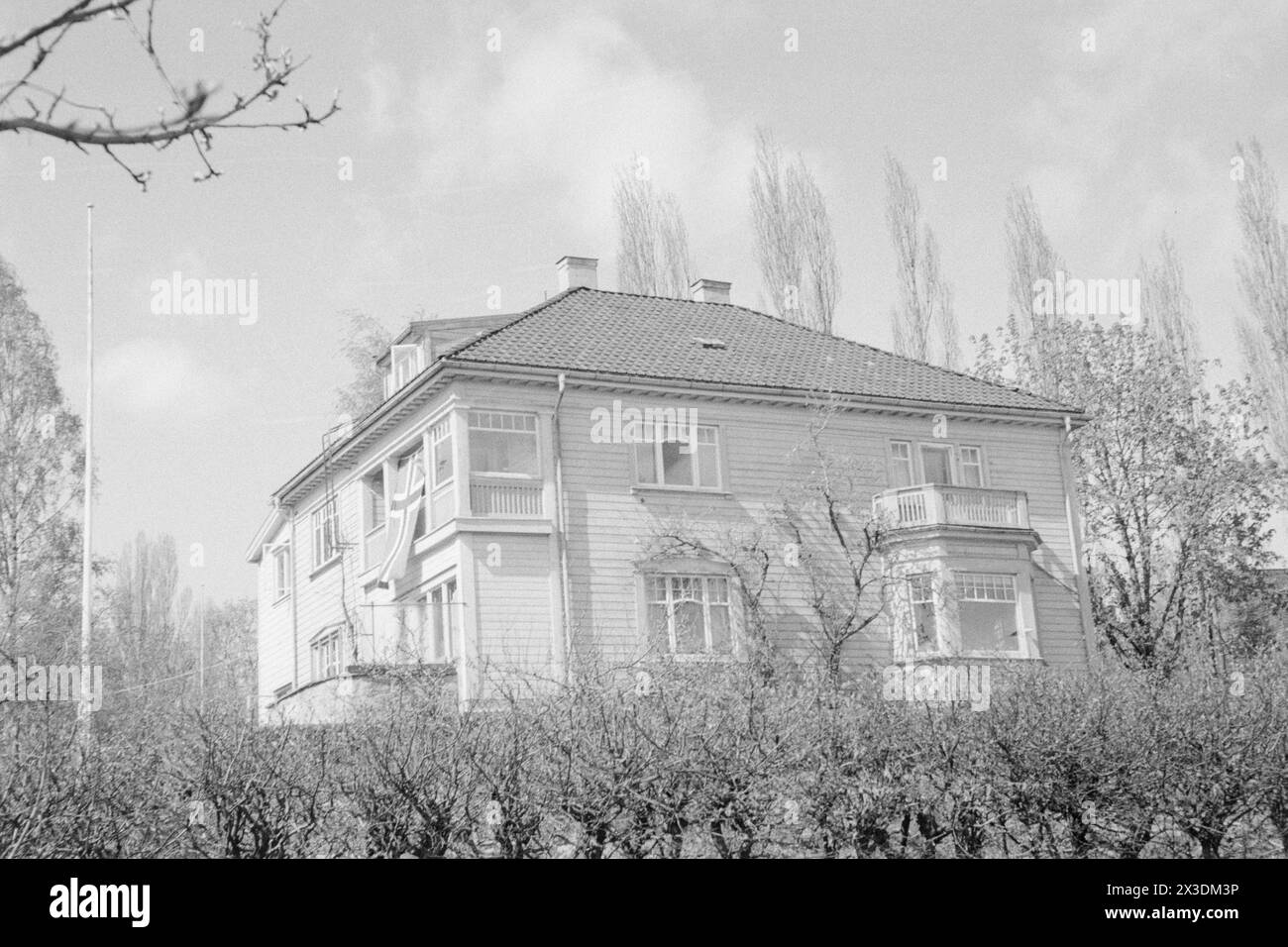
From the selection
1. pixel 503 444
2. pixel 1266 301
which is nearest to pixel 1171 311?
pixel 1266 301

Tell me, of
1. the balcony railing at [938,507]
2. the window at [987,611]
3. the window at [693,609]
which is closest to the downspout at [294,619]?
the window at [693,609]

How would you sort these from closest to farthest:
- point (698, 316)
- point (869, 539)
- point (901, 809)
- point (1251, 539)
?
point (901, 809)
point (869, 539)
point (698, 316)
point (1251, 539)

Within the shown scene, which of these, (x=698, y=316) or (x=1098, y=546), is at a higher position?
(x=698, y=316)

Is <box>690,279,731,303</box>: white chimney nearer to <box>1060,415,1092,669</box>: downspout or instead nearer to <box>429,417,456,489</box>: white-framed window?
<box>1060,415,1092,669</box>: downspout

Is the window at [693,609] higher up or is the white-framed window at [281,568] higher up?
the white-framed window at [281,568]

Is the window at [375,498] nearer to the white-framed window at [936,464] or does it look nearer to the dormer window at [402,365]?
the dormer window at [402,365]

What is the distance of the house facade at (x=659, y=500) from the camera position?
26.4 meters

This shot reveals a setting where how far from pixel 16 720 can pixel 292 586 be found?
2487 centimetres

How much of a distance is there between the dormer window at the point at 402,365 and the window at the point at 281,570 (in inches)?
255

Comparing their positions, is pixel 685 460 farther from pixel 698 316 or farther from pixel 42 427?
pixel 42 427

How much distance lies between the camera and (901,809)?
45.2 ft

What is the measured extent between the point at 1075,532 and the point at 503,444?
1293 cm
